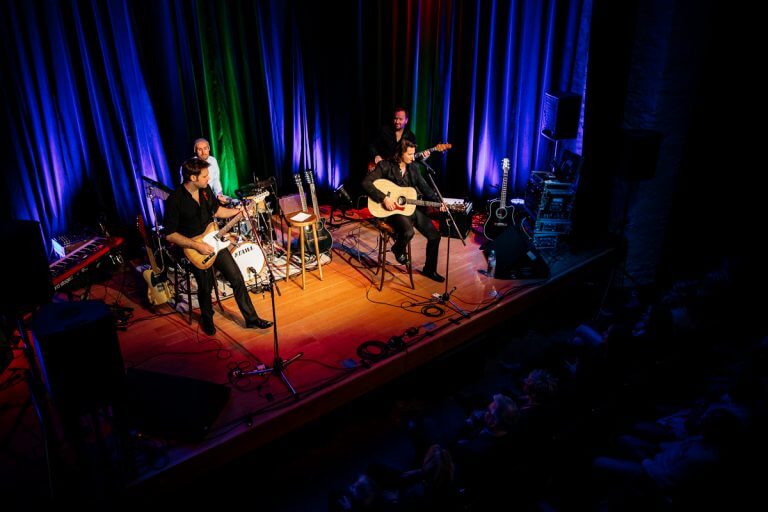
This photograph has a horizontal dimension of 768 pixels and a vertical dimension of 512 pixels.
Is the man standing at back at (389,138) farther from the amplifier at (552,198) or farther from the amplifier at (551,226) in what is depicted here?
the amplifier at (551,226)

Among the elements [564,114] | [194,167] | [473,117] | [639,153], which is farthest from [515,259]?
[194,167]

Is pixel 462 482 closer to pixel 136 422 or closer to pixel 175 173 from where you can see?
pixel 136 422

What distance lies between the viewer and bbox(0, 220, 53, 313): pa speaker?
114 inches

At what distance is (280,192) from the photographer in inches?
303

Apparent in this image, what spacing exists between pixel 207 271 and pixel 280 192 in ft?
10.4

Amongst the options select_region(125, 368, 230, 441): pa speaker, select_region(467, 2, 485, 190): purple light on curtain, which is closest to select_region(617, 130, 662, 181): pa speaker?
select_region(467, 2, 485, 190): purple light on curtain

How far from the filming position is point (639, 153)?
19.5ft

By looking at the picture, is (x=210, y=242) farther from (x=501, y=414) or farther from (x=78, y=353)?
(x=501, y=414)

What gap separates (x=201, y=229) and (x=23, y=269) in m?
1.72

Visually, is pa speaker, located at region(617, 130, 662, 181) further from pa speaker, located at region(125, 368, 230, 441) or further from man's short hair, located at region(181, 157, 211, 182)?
pa speaker, located at region(125, 368, 230, 441)

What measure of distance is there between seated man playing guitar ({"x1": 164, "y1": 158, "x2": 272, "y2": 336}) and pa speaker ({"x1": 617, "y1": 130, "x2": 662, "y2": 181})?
4.20 meters

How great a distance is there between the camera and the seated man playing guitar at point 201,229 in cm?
441

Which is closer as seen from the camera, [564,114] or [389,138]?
[564,114]

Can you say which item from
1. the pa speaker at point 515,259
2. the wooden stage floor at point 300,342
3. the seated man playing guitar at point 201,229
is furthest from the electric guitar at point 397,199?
the seated man playing guitar at point 201,229
